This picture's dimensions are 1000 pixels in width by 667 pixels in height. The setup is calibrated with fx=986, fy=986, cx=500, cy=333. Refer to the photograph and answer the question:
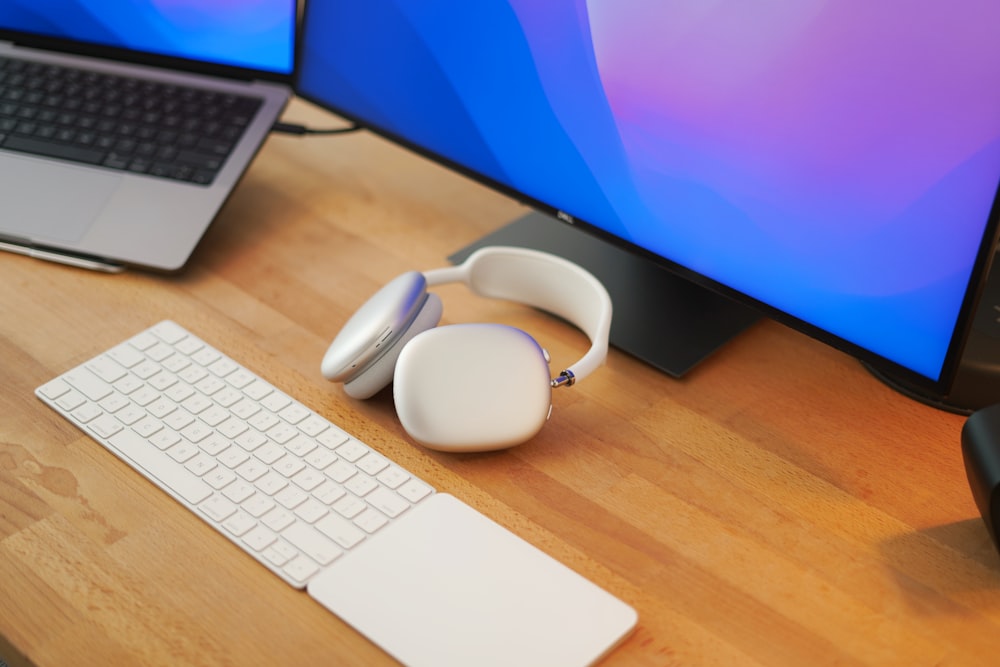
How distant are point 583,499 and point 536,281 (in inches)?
9.0

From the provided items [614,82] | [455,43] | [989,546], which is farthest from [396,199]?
[989,546]

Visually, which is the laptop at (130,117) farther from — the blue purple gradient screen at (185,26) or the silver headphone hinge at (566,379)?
the silver headphone hinge at (566,379)

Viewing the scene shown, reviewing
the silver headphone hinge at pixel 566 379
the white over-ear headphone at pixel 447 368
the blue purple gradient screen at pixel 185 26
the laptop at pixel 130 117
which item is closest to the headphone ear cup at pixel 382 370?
the white over-ear headphone at pixel 447 368

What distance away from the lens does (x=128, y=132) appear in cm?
99

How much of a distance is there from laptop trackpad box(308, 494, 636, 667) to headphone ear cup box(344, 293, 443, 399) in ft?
0.42

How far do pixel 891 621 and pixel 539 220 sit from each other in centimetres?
52

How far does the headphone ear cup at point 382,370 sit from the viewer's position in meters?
0.75

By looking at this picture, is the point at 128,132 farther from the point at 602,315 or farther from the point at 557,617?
the point at 557,617

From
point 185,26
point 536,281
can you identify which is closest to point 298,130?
point 185,26

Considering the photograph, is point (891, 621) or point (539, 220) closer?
point (891, 621)

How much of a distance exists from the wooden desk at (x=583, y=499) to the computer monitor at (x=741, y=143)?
0.07 metres

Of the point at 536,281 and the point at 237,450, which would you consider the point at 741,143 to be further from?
the point at 237,450

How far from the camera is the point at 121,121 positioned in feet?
3.27

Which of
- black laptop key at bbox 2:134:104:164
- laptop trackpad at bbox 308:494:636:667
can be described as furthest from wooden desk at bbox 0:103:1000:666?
black laptop key at bbox 2:134:104:164
